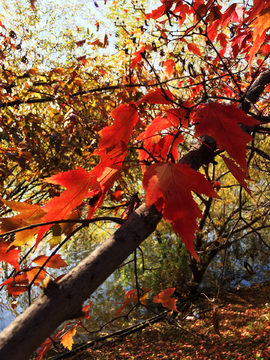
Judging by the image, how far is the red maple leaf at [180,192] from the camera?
0.41 m

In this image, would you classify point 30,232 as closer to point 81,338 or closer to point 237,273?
point 81,338

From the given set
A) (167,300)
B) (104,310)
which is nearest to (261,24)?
(167,300)

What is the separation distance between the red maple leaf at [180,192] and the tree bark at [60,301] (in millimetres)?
96

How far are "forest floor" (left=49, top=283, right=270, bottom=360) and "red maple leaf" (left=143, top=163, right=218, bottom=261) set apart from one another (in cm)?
227

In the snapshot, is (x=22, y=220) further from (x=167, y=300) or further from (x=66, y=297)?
(x=167, y=300)

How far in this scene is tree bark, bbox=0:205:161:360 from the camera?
0.22 meters

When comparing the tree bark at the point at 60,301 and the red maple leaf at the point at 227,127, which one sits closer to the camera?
the tree bark at the point at 60,301

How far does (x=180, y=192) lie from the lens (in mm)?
427

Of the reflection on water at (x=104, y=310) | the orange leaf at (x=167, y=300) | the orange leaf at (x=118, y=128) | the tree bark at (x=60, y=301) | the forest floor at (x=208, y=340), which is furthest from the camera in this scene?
the reflection on water at (x=104, y=310)

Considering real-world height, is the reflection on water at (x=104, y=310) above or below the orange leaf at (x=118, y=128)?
above

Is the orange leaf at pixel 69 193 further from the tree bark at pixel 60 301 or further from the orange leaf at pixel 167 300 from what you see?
the orange leaf at pixel 167 300

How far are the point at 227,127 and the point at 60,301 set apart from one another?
0.41 meters

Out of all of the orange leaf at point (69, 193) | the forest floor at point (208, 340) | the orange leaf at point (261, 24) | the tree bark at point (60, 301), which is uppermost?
the forest floor at point (208, 340)

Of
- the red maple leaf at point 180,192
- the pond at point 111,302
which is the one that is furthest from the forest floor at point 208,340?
the red maple leaf at point 180,192
